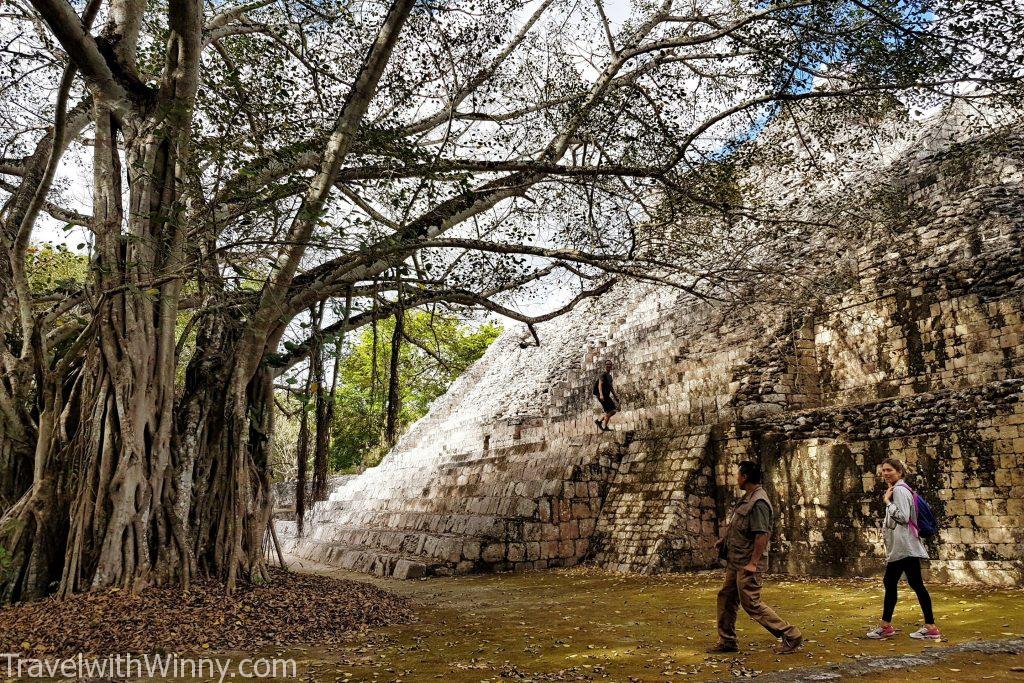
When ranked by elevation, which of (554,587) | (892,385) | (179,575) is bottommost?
(554,587)

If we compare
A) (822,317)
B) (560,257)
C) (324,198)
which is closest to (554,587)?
(560,257)

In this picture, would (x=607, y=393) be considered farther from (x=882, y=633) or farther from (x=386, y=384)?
(x=386, y=384)

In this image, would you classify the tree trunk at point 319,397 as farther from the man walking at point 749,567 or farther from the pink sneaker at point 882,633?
the pink sneaker at point 882,633

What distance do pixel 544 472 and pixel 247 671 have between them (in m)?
7.64

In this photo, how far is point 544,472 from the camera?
459 inches

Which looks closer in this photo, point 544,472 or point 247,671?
point 247,671

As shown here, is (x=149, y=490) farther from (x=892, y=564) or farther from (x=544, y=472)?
(x=544, y=472)

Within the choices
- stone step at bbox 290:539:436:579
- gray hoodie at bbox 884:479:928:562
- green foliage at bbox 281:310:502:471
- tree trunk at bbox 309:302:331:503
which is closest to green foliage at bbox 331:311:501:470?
green foliage at bbox 281:310:502:471

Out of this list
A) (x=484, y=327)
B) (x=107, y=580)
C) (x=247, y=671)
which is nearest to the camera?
(x=247, y=671)

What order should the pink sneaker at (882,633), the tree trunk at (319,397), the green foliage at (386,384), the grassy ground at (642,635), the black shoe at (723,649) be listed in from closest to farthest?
the grassy ground at (642,635)
the black shoe at (723,649)
the pink sneaker at (882,633)
the tree trunk at (319,397)
the green foliage at (386,384)

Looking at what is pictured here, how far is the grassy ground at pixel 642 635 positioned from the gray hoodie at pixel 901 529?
564 mm

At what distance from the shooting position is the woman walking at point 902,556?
4.73m

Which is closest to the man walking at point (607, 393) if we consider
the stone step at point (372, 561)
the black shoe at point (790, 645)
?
the stone step at point (372, 561)

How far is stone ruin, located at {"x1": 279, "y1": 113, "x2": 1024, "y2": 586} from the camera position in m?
7.18
